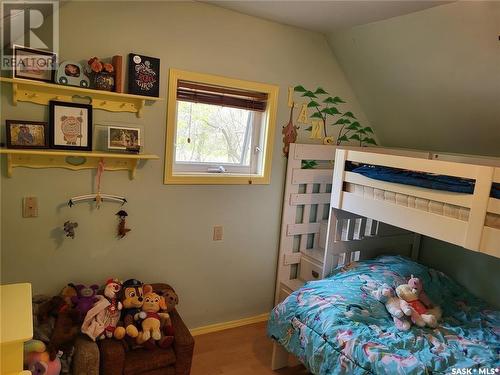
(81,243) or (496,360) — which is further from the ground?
(81,243)

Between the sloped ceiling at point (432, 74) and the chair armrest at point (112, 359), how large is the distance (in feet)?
8.33

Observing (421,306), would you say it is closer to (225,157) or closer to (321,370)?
(321,370)

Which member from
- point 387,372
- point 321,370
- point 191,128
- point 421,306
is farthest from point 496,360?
point 191,128

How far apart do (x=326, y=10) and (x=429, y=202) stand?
136 centimetres

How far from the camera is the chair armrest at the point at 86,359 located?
181cm

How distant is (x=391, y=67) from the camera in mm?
2646

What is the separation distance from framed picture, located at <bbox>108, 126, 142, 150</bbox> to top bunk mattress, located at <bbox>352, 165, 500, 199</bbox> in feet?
4.68

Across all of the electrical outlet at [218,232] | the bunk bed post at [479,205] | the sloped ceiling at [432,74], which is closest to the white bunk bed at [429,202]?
the bunk bed post at [479,205]

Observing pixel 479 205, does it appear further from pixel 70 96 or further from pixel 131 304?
pixel 70 96

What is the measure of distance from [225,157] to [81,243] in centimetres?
116

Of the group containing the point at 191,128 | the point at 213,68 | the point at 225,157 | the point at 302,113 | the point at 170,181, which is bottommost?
the point at 170,181

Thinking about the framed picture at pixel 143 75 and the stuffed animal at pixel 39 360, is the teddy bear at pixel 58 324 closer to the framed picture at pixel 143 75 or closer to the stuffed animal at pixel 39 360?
the stuffed animal at pixel 39 360

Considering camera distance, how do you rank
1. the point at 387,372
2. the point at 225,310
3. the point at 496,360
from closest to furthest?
the point at 387,372, the point at 496,360, the point at 225,310

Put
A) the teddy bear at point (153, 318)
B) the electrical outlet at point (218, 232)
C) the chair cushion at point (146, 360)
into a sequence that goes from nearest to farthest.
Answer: the chair cushion at point (146, 360) → the teddy bear at point (153, 318) → the electrical outlet at point (218, 232)
